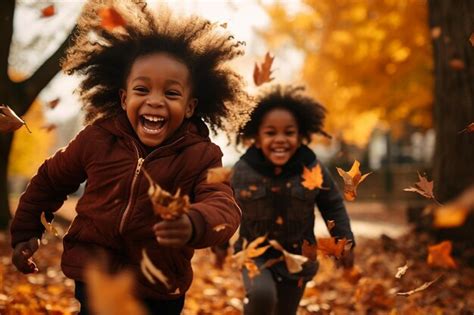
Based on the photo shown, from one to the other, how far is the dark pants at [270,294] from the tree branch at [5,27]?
233 inches

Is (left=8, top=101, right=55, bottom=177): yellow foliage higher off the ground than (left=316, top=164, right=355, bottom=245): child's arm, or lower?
lower

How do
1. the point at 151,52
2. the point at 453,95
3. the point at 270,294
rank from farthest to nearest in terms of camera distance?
1. the point at 453,95
2. the point at 270,294
3. the point at 151,52

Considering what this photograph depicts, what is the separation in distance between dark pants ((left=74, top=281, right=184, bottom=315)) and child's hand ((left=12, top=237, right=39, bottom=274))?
305 millimetres

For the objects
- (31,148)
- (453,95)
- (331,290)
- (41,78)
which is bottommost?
(31,148)

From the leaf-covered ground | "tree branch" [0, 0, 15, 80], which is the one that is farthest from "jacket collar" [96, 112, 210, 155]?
"tree branch" [0, 0, 15, 80]

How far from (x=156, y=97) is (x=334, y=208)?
6.93ft

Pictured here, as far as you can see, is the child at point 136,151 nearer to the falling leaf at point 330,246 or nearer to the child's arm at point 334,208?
the falling leaf at point 330,246

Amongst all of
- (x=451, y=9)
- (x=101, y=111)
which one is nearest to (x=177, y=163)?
(x=101, y=111)

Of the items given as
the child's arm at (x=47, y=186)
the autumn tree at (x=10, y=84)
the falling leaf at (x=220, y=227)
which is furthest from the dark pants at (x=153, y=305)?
the autumn tree at (x=10, y=84)

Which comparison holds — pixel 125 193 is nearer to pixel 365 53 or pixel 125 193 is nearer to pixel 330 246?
pixel 330 246

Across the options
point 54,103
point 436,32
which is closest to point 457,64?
point 436,32

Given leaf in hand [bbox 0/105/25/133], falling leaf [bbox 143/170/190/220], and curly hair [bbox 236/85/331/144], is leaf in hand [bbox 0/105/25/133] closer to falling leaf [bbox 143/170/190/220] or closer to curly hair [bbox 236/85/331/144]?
falling leaf [bbox 143/170/190/220]

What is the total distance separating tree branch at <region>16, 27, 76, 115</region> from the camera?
9758 millimetres

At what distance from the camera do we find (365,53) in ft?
52.2
